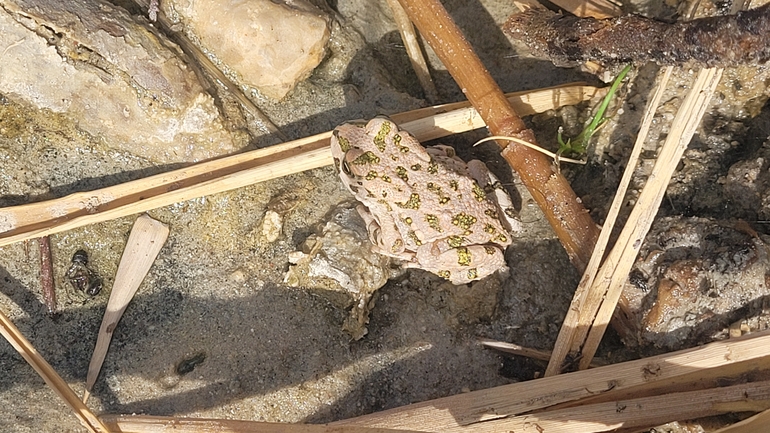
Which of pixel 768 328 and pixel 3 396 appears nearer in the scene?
pixel 768 328

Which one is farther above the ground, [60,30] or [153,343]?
[60,30]

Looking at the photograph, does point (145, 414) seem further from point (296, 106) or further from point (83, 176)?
point (296, 106)

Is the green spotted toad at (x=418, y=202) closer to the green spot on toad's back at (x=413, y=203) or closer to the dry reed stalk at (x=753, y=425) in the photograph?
the green spot on toad's back at (x=413, y=203)

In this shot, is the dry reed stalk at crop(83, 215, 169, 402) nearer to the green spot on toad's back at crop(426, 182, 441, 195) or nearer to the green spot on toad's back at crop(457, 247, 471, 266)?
the green spot on toad's back at crop(426, 182, 441, 195)

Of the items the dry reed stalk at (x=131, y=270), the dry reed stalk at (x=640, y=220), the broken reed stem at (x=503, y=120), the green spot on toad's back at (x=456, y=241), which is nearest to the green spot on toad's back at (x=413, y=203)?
the green spot on toad's back at (x=456, y=241)

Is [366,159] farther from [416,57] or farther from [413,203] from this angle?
[416,57]

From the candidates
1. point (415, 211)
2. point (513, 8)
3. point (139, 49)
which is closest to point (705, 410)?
point (415, 211)
